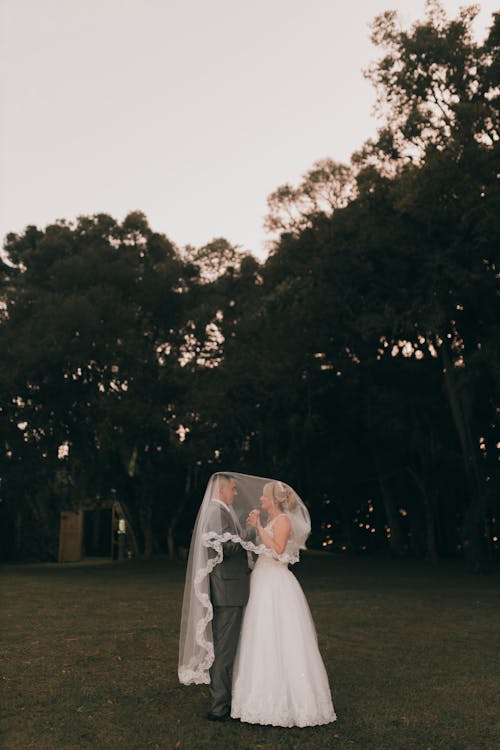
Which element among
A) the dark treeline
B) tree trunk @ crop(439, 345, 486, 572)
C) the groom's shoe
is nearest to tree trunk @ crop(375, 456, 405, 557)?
the dark treeline

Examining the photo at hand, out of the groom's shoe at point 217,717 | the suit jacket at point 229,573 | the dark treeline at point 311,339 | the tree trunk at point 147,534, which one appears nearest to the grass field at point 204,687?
the groom's shoe at point 217,717

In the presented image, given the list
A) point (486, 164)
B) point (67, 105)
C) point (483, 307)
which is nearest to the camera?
point (67, 105)

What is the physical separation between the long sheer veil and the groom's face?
0.03ft

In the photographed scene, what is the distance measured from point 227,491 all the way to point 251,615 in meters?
1.09

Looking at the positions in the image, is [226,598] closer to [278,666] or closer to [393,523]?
[278,666]

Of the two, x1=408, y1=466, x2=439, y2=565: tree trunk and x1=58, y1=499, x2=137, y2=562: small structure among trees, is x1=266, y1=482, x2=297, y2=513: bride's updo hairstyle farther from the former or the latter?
x1=58, y1=499, x2=137, y2=562: small structure among trees

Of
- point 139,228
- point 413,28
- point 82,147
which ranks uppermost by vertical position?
point 413,28

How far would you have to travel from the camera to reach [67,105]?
15.6 metres

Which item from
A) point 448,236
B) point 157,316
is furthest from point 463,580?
point 157,316

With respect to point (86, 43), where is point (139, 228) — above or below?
above

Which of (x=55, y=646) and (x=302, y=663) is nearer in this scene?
(x=302, y=663)

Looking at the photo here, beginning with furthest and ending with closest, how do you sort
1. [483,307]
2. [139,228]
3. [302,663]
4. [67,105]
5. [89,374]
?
1. [139,228]
2. [89,374]
3. [483,307]
4. [67,105]
5. [302,663]

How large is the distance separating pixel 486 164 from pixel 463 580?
11.6 metres

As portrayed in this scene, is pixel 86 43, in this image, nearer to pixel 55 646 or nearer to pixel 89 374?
pixel 55 646
